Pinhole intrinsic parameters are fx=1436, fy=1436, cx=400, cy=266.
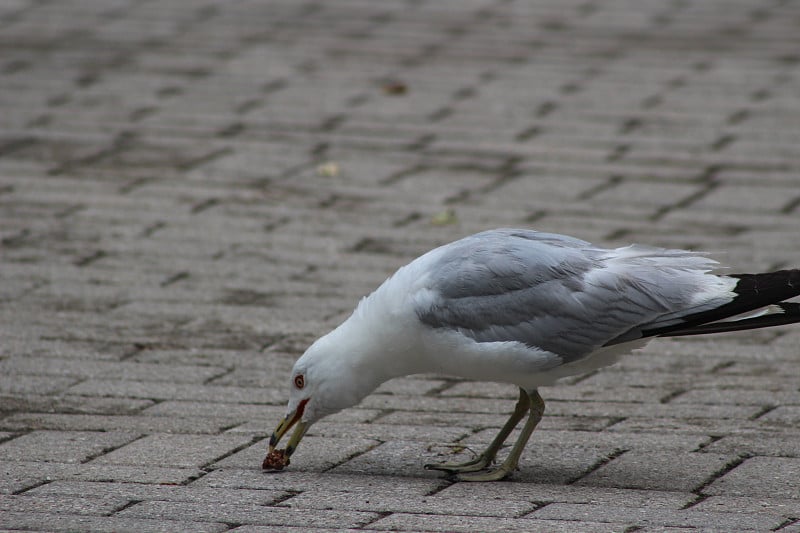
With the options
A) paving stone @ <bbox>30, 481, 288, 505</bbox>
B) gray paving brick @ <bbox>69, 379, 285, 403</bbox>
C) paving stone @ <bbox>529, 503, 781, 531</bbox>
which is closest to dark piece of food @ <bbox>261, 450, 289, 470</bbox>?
paving stone @ <bbox>30, 481, 288, 505</bbox>

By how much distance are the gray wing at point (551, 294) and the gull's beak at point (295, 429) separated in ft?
1.75

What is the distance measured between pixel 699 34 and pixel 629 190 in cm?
390

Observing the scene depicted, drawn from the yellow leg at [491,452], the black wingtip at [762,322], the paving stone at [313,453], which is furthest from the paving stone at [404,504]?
the black wingtip at [762,322]

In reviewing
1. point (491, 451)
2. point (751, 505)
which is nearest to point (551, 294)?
point (491, 451)

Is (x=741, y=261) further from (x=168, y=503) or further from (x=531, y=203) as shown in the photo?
(x=168, y=503)

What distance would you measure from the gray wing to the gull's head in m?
0.30

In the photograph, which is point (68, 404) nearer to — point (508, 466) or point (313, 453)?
point (313, 453)

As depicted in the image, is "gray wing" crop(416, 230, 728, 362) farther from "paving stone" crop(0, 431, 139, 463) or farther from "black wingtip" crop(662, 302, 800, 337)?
"paving stone" crop(0, 431, 139, 463)

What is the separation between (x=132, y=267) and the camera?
7.09 m

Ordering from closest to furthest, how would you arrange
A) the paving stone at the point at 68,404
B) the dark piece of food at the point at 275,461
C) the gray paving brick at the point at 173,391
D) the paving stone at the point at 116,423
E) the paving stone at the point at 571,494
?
the paving stone at the point at 571,494, the dark piece of food at the point at 275,461, the paving stone at the point at 116,423, the paving stone at the point at 68,404, the gray paving brick at the point at 173,391

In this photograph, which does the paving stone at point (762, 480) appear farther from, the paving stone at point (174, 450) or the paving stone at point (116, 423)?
the paving stone at point (116, 423)

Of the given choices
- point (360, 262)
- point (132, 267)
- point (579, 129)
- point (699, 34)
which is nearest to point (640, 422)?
point (360, 262)

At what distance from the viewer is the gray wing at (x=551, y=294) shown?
4.55 metres

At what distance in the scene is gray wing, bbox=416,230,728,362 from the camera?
14.9 ft
